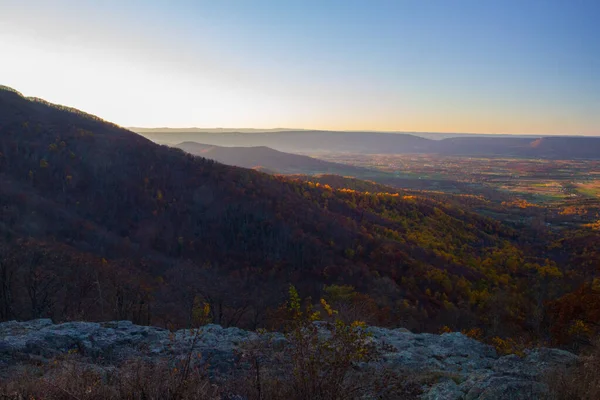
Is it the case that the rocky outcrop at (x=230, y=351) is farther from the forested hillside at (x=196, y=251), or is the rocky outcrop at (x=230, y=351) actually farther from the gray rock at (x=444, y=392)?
the forested hillside at (x=196, y=251)

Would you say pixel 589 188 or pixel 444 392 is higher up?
pixel 589 188

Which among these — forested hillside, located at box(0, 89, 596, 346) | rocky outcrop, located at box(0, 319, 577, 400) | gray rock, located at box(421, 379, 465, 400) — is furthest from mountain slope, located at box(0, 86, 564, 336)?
gray rock, located at box(421, 379, 465, 400)

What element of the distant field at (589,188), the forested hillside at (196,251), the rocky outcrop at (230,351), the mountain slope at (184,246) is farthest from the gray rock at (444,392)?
the distant field at (589,188)

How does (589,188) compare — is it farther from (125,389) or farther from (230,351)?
(125,389)

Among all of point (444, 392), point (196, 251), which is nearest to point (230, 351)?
point (444, 392)

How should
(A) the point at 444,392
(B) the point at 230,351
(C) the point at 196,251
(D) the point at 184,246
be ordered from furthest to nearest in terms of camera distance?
(D) the point at 184,246
(C) the point at 196,251
(B) the point at 230,351
(A) the point at 444,392

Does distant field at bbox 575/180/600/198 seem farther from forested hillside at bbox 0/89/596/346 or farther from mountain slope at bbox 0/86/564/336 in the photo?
mountain slope at bbox 0/86/564/336

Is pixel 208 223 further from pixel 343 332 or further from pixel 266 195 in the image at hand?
pixel 343 332
